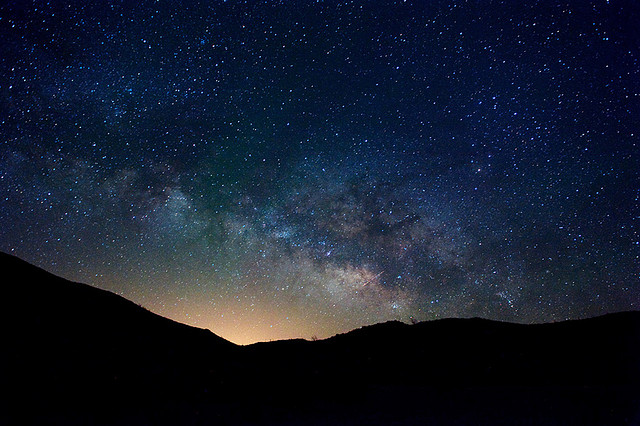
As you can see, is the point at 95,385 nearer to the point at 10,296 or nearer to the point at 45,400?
the point at 45,400

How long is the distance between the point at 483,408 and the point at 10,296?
1237 cm

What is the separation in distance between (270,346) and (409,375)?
5.45 meters

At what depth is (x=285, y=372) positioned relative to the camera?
29.7 ft

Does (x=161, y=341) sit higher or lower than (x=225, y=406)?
higher

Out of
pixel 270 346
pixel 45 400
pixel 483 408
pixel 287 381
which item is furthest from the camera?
pixel 270 346

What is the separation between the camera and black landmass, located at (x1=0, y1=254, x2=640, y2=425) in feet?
19.8

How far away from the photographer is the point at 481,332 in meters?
13.5

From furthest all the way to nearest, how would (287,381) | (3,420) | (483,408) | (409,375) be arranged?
(409,375) → (287,381) → (483,408) → (3,420)

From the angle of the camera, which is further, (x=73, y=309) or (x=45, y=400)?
(x=73, y=309)

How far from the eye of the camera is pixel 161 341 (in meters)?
9.52

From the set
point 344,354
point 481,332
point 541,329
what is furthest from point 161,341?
point 541,329

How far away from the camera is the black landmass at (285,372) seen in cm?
603

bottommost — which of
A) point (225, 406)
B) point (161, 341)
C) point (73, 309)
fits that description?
point (225, 406)

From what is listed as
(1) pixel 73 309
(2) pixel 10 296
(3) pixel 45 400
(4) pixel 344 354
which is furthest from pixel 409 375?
(2) pixel 10 296
